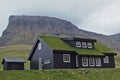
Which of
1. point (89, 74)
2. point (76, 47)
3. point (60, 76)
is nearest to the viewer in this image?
point (60, 76)

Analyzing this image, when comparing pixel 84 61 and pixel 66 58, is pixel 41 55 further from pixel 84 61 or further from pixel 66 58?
pixel 84 61

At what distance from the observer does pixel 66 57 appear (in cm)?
6719

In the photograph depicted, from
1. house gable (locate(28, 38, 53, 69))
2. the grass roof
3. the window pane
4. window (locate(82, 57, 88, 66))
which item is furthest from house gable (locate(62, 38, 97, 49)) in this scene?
house gable (locate(28, 38, 53, 69))

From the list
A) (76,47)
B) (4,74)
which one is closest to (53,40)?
(76,47)

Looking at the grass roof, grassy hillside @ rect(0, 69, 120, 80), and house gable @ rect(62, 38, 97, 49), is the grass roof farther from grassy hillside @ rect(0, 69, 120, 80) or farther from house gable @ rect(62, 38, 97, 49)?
grassy hillside @ rect(0, 69, 120, 80)

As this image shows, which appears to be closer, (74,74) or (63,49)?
(74,74)

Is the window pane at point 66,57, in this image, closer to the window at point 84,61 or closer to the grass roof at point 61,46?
the grass roof at point 61,46

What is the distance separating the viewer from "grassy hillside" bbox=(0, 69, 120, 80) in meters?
50.2

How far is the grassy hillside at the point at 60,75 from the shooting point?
50.2 meters

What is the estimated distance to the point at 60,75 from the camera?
53938 millimetres

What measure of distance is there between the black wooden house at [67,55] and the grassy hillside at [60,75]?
864 cm

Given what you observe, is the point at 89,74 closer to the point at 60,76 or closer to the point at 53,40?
the point at 60,76

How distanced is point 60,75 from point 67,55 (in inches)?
541

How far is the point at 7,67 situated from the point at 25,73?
48.8 ft
